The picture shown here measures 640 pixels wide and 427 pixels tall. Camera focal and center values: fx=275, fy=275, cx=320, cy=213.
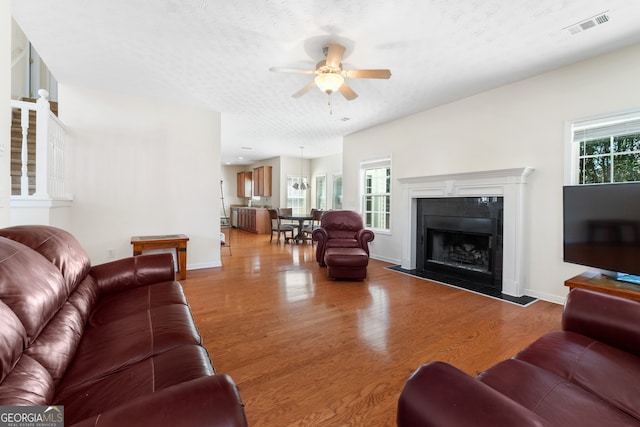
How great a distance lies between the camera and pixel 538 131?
3.31 m

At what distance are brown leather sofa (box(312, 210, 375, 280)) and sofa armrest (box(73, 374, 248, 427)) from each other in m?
3.26

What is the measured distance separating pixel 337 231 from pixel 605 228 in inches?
131

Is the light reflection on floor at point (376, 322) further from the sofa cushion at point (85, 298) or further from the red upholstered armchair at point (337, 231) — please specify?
the sofa cushion at point (85, 298)

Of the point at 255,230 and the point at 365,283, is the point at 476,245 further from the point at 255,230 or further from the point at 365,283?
the point at 255,230

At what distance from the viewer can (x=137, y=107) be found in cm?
418

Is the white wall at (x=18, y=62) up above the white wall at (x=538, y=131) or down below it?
above

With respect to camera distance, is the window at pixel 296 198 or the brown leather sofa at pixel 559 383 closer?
the brown leather sofa at pixel 559 383

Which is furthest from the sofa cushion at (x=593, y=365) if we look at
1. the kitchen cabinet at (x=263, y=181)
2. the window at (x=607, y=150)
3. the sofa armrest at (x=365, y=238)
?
the kitchen cabinet at (x=263, y=181)

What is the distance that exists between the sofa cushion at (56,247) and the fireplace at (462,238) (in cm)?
424

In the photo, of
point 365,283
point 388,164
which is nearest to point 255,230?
point 388,164

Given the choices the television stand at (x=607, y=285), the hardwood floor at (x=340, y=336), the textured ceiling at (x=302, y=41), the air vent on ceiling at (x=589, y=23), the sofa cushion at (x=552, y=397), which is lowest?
the hardwood floor at (x=340, y=336)

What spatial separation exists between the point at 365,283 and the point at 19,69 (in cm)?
653

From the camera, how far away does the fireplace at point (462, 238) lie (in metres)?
3.67

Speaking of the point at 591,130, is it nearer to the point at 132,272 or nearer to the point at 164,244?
the point at 132,272
